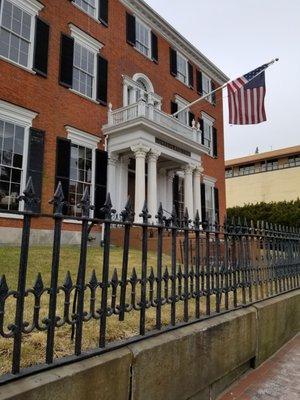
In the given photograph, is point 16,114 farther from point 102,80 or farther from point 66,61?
point 102,80

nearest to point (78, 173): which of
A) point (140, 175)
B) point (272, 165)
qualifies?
point (140, 175)

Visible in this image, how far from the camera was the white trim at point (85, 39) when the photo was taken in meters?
14.1

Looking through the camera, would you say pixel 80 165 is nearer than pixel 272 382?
No

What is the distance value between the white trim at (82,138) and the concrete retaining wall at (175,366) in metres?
10.0

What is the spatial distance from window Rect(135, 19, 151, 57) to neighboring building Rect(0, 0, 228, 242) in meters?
0.05

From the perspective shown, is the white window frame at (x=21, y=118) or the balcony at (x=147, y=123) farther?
the balcony at (x=147, y=123)

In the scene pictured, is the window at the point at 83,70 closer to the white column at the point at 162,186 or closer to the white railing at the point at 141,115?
the white railing at the point at 141,115

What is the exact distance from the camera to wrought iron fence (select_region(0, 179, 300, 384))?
2285 millimetres

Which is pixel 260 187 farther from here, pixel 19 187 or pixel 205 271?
pixel 205 271

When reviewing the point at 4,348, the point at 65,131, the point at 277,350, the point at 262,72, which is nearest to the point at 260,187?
the point at 262,72

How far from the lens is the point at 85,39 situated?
1461 cm

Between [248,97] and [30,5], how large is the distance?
8753 millimetres

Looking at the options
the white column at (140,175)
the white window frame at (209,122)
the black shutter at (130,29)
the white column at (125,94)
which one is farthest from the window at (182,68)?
the white column at (140,175)

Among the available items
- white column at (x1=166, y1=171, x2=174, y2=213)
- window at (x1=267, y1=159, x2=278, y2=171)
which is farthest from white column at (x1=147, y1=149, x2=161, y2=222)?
window at (x1=267, y1=159, x2=278, y2=171)
